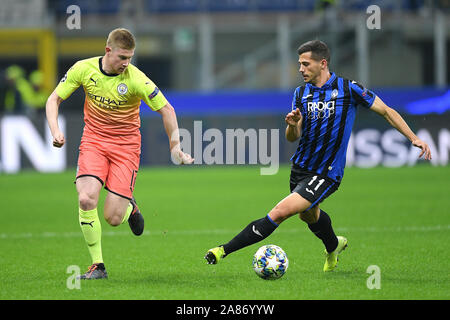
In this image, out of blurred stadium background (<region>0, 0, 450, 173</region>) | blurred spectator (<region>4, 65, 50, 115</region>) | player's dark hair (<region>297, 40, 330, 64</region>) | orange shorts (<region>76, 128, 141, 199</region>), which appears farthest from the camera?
blurred spectator (<region>4, 65, 50, 115</region>)

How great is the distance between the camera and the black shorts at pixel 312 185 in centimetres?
660

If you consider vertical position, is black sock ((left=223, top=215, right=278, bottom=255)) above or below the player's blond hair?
below

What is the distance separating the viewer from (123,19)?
83.7 feet

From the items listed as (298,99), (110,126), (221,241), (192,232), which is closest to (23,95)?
(192,232)

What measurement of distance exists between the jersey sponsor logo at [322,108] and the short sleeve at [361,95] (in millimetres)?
192

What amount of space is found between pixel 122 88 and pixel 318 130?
1.66 m

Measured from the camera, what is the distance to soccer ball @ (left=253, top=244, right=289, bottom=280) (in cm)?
639

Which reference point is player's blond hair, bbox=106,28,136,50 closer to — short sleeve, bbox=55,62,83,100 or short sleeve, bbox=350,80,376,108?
short sleeve, bbox=55,62,83,100

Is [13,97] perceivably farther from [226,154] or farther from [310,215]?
[310,215]

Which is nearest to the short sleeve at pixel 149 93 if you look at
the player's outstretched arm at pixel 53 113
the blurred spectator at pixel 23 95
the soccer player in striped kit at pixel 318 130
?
the player's outstretched arm at pixel 53 113

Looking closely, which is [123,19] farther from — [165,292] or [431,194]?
[165,292]

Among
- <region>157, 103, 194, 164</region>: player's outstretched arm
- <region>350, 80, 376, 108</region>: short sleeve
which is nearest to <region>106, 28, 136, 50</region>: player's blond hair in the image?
<region>157, 103, 194, 164</region>: player's outstretched arm

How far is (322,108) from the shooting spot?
6742mm

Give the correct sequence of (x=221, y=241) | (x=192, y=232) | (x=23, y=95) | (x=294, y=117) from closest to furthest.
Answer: (x=294, y=117) → (x=221, y=241) → (x=192, y=232) → (x=23, y=95)
